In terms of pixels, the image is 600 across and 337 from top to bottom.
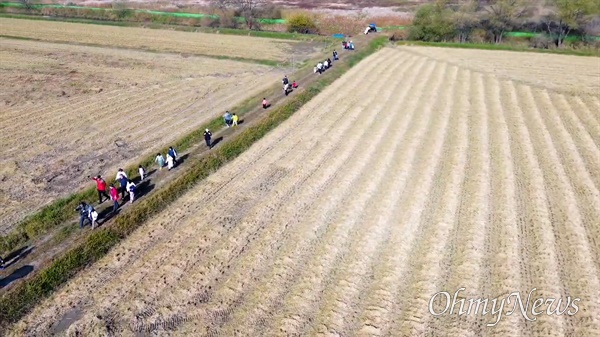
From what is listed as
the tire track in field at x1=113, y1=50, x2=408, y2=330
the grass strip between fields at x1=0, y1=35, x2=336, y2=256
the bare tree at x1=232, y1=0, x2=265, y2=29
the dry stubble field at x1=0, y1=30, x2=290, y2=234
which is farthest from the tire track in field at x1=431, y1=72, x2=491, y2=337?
the bare tree at x1=232, y1=0, x2=265, y2=29

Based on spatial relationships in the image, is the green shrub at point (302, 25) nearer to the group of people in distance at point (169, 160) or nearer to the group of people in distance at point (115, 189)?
the group of people in distance at point (115, 189)

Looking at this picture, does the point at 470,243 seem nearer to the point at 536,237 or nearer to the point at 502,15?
the point at 536,237

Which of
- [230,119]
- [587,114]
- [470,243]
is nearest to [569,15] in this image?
[587,114]

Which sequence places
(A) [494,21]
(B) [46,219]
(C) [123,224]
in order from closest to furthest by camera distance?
1. (C) [123,224]
2. (B) [46,219]
3. (A) [494,21]

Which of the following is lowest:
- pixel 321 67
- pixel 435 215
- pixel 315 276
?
pixel 315 276

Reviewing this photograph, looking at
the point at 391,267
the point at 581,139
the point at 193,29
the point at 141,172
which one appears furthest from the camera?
the point at 193,29

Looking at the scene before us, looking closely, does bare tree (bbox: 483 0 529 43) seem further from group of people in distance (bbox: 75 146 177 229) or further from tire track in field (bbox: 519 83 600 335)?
group of people in distance (bbox: 75 146 177 229)

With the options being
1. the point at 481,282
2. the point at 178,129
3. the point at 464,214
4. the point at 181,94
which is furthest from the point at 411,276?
the point at 181,94
